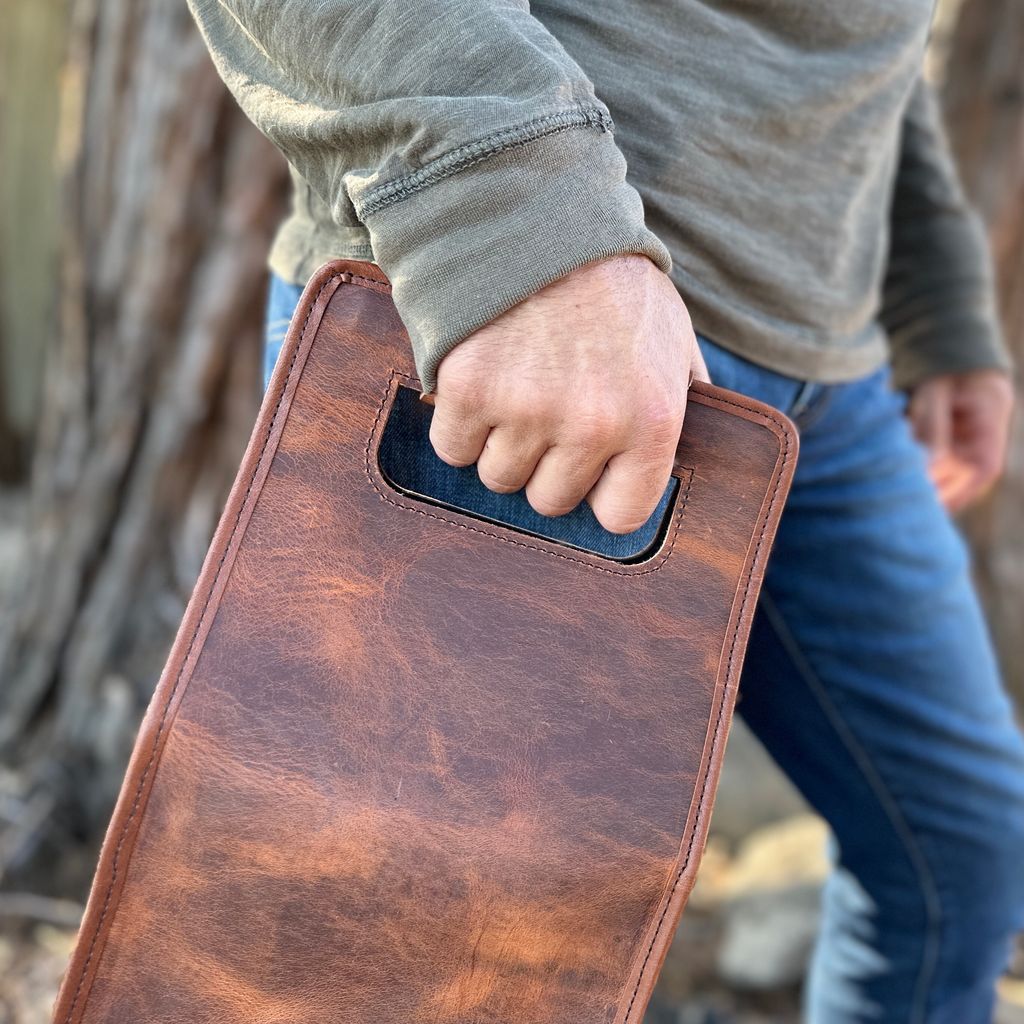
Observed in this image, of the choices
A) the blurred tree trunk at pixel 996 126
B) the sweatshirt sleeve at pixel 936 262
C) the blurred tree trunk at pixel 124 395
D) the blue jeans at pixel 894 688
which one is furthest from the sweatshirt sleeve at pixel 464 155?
the blurred tree trunk at pixel 996 126

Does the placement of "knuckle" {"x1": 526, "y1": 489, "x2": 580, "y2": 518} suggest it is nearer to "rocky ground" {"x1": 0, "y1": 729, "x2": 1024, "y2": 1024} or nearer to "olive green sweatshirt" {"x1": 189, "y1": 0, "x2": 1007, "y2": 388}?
"olive green sweatshirt" {"x1": 189, "y1": 0, "x2": 1007, "y2": 388}

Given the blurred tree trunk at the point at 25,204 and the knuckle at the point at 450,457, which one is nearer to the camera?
the knuckle at the point at 450,457

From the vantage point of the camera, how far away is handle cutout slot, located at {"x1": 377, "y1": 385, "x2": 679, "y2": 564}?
2.77 ft

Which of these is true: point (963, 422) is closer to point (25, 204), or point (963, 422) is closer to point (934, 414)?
point (934, 414)

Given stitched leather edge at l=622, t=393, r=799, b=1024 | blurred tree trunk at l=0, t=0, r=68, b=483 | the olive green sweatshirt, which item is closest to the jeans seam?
the olive green sweatshirt

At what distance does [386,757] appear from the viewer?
0.78m

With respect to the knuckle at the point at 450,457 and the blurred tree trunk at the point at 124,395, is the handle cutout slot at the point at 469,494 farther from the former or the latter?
the blurred tree trunk at the point at 124,395

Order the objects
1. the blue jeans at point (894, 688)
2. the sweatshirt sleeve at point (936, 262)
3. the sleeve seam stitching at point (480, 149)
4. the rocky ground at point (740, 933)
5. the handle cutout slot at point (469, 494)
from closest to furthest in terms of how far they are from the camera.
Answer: the sleeve seam stitching at point (480, 149) → the handle cutout slot at point (469, 494) → the blue jeans at point (894, 688) → the sweatshirt sleeve at point (936, 262) → the rocky ground at point (740, 933)

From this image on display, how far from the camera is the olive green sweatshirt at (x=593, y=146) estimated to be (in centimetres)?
73

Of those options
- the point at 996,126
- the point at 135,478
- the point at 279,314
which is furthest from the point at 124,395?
the point at 996,126

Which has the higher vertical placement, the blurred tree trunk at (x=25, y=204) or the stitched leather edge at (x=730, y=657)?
the stitched leather edge at (x=730, y=657)

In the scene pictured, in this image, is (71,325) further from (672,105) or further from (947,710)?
(947,710)

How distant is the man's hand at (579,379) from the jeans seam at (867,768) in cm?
57

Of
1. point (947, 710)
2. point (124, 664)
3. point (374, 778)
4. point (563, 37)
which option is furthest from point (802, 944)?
point (563, 37)
